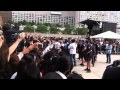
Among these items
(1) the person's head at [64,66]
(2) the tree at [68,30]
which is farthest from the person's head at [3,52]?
(2) the tree at [68,30]

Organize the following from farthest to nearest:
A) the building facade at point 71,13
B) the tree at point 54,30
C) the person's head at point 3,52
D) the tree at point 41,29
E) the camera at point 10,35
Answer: the tree at point 54,30 → the tree at point 41,29 → the building facade at point 71,13 → the camera at point 10,35 → the person's head at point 3,52

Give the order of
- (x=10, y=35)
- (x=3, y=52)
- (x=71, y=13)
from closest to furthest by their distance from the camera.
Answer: (x=3, y=52) → (x=10, y=35) → (x=71, y=13)

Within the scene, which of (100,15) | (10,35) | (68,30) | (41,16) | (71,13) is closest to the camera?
(10,35)

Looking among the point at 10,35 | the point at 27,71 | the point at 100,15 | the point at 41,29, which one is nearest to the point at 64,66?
the point at 27,71

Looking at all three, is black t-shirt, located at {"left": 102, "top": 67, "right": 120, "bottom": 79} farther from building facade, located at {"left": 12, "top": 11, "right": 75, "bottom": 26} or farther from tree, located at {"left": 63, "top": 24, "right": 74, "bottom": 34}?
tree, located at {"left": 63, "top": 24, "right": 74, "bottom": 34}

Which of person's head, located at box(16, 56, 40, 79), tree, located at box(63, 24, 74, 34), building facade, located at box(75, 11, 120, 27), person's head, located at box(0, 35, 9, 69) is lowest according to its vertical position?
tree, located at box(63, 24, 74, 34)

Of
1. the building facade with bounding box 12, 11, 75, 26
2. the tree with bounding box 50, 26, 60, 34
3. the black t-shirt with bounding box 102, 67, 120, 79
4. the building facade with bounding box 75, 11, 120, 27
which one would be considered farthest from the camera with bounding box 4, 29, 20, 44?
the tree with bounding box 50, 26, 60, 34

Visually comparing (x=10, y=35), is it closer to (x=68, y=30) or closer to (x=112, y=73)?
(x=112, y=73)

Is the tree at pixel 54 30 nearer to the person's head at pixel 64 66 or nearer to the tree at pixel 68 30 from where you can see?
the tree at pixel 68 30
